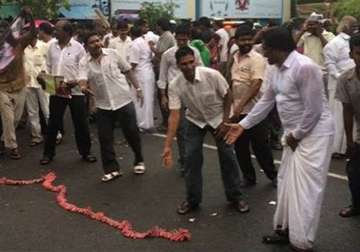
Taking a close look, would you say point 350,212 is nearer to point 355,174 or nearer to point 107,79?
point 355,174

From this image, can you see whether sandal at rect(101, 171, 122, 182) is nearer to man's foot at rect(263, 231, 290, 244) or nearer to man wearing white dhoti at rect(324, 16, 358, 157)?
man's foot at rect(263, 231, 290, 244)

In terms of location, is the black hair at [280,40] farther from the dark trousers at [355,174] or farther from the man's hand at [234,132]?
the dark trousers at [355,174]

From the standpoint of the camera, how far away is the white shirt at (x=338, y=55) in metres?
7.54

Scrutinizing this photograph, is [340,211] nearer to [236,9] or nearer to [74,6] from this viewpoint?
[74,6]

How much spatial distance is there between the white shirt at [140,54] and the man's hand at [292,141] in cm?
547

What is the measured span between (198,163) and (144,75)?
437cm

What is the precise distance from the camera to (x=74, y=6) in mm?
23641

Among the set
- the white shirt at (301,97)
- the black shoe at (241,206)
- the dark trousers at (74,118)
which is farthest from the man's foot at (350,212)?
the dark trousers at (74,118)

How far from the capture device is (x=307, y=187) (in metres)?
4.42

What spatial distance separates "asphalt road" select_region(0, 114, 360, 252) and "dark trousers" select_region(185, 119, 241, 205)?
0.20 meters

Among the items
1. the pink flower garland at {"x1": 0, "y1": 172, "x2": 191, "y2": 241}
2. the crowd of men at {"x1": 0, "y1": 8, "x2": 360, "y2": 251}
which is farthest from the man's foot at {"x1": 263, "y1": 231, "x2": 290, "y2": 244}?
the pink flower garland at {"x1": 0, "y1": 172, "x2": 191, "y2": 241}

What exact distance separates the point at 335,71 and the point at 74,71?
135 inches

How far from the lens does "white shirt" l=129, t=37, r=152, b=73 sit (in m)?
9.68

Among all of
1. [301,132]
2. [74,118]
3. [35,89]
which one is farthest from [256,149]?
[35,89]
